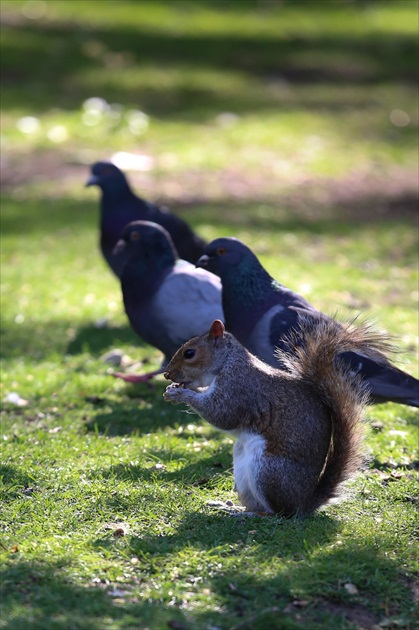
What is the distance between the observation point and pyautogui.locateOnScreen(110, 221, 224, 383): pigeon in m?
6.70

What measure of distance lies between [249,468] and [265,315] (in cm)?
168

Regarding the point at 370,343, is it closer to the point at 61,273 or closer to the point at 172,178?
the point at 61,273

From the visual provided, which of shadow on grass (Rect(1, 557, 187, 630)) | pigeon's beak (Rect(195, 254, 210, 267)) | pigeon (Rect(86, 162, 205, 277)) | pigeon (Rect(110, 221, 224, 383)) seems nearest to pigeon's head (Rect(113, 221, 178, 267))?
pigeon (Rect(110, 221, 224, 383))

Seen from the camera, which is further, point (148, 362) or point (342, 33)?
point (342, 33)

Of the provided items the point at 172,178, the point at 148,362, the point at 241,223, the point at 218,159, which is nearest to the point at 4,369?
the point at 148,362

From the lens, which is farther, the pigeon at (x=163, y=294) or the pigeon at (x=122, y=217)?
the pigeon at (x=122, y=217)

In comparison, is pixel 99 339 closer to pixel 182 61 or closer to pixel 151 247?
pixel 151 247

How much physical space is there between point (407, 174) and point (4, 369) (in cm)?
864

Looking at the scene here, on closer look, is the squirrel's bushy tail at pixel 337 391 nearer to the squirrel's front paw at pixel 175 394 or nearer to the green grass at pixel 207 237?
the green grass at pixel 207 237

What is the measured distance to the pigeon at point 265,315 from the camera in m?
5.72

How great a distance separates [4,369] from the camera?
7.49m

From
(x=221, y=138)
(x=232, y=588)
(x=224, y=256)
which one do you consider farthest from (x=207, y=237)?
(x=232, y=588)

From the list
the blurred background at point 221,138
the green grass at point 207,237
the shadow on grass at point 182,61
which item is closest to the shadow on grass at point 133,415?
the green grass at point 207,237

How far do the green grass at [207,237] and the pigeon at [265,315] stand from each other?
1.28 ft
